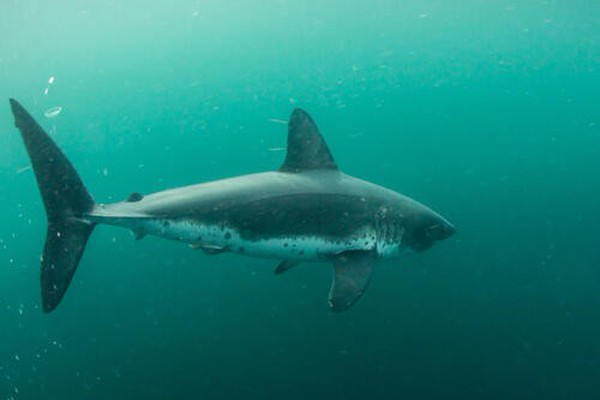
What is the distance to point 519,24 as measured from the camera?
309 ft

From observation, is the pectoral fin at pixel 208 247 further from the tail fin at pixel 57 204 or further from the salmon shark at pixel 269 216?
the tail fin at pixel 57 204

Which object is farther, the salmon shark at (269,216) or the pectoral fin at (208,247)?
the pectoral fin at (208,247)

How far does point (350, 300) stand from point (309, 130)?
317cm

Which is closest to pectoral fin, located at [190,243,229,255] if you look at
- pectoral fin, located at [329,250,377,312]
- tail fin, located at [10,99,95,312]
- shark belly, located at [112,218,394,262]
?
shark belly, located at [112,218,394,262]

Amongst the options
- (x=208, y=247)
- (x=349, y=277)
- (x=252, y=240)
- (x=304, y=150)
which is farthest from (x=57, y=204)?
(x=349, y=277)

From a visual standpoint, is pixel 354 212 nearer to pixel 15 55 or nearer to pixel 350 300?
pixel 350 300

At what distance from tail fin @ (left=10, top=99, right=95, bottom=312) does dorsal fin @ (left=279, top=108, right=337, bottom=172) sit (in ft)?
11.2

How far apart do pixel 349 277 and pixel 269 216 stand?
1.63 m

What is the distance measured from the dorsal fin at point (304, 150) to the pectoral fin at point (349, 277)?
5.76 feet

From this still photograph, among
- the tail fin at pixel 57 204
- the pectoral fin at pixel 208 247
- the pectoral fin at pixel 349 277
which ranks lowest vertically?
the pectoral fin at pixel 349 277

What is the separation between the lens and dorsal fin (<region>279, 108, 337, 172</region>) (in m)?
8.00

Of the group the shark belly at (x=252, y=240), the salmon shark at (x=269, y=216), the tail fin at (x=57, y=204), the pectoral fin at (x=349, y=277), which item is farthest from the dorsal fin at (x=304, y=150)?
the tail fin at (x=57, y=204)

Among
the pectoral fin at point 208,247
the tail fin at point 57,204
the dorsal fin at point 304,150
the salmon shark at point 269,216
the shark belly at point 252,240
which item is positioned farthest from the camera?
the dorsal fin at point 304,150

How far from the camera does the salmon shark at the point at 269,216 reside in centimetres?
611
